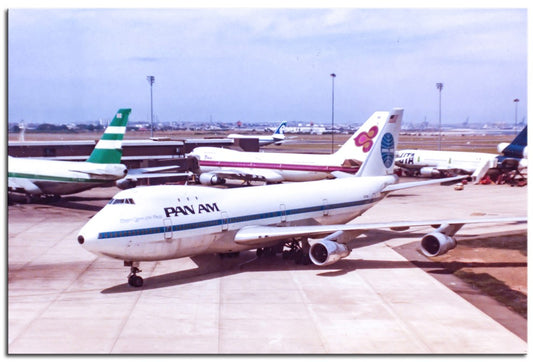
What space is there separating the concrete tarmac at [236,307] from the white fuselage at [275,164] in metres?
23.4

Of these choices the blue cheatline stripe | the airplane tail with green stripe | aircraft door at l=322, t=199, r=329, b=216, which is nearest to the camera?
the blue cheatline stripe

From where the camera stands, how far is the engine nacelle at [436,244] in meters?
30.4

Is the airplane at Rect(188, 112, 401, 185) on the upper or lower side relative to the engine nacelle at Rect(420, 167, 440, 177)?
upper

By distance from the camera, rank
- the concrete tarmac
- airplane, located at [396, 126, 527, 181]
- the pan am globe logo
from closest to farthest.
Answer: the concrete tarmac → the pan am globe logo → airplane, located at [396, 126, 527, 181]

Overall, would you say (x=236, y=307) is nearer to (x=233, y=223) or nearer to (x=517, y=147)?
(x=233, y=223)

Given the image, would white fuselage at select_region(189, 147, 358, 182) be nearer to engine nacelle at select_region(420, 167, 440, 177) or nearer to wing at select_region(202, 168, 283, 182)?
wing at select_region(202, 168, 283, 182)

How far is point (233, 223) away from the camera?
29359 mm

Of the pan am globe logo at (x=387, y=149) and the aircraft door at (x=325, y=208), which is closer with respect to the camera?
the aircraft door at (x=325, y=208)

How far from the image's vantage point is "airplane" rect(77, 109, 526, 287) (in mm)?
25781

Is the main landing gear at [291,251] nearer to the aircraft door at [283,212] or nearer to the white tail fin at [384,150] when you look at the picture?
the aircraft door at [283,212]

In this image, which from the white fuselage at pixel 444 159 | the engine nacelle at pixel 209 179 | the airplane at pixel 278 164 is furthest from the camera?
the white fuselage at pixel 444 159

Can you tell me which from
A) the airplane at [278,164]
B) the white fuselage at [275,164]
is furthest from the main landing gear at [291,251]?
the white fuselage at [275,164]

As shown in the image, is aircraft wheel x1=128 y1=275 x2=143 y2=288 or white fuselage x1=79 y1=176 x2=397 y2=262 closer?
white fuselage x1=79 y1=176 x2=397 y2=262

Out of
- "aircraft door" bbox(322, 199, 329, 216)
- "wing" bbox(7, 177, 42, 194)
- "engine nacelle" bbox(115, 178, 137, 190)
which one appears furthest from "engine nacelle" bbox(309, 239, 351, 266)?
"engine nacelle" bbox(115, 178, 137, 190)
